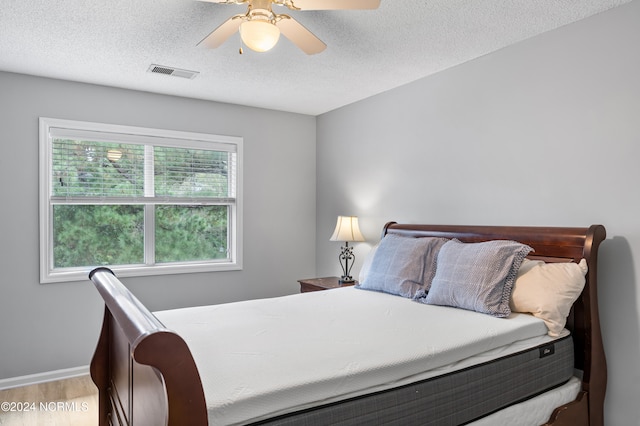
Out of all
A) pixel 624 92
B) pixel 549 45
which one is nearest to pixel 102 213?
pixel 549 45

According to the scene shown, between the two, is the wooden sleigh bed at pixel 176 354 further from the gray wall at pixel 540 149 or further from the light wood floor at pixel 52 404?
the light wood floor at pixel 52 404

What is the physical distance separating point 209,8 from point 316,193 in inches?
112

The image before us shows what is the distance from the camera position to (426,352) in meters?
1.81

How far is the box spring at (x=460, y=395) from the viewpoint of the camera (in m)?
1.53

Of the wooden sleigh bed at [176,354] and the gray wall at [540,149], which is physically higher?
the gray wall at [540,149]

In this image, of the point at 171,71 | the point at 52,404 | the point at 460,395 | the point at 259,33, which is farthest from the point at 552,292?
the point at 52,404

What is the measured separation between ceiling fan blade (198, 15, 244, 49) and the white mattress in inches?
56.7

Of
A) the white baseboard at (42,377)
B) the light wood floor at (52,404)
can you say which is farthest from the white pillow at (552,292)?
the white baseboard at (42,377)

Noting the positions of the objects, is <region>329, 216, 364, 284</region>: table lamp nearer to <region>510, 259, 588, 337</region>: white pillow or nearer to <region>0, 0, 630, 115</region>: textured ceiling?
<region>0, 0, 630, 115</region>: textured ceiling

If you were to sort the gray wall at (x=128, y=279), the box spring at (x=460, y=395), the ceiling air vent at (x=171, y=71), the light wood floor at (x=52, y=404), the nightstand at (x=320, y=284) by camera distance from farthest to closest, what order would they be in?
the nightstand at (x=320, y=284)
the gray wall at (x=128, y=279)
the ceiling air vent at (x=171, y=71)
the light wood floor at (x=52, y=404)
the box spring at (x=460, y=395)

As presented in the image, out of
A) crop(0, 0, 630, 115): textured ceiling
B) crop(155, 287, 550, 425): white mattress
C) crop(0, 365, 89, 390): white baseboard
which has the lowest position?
crop(0, 365, 89, 390): white baseboard

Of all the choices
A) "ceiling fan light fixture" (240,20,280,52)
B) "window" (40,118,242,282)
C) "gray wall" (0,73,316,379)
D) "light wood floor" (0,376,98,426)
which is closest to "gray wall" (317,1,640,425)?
"gray wall" (0,73,316,379)

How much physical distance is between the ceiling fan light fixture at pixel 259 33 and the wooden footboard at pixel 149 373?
1.22 metres

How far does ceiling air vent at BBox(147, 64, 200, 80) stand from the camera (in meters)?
3.31
